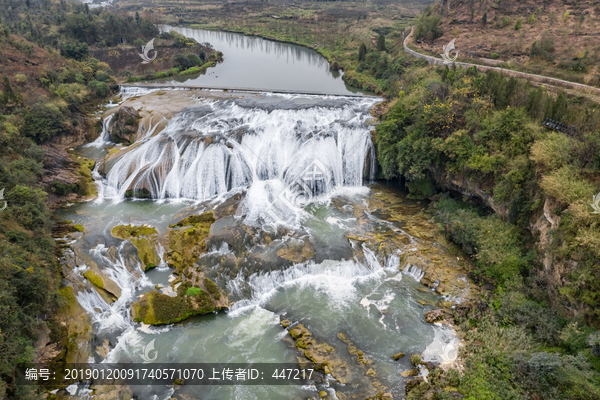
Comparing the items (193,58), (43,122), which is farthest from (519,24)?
(43,122)

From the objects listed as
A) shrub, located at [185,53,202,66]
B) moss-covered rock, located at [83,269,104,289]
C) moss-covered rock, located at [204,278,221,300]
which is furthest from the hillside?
moss-covered rock, located at [83,269,104,289]

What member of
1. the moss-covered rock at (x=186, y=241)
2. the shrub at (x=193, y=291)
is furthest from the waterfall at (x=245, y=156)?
the shrub at (x=193, y=291)

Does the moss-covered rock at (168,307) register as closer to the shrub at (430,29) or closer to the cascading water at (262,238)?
the cascading water at (262,238)

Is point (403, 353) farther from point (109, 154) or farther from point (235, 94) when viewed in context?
point (235, 94)

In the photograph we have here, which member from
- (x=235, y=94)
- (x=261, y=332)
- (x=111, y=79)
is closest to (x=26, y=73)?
(x=111, y=79)

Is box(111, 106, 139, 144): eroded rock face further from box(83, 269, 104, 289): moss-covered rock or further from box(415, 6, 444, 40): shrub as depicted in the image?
box(415, 6, 444, 40): shrub

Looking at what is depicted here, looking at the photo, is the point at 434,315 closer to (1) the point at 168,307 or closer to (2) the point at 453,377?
(2) the point at 453,377
